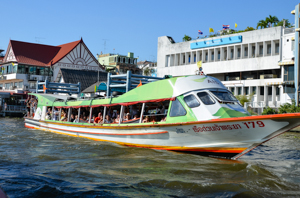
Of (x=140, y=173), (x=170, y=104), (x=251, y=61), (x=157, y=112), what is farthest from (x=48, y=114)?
(x=251, y=61)

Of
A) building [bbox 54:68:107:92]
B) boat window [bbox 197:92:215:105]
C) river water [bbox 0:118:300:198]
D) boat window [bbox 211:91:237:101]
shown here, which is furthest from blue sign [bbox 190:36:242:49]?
boat window [bbox 197:92:215:105]

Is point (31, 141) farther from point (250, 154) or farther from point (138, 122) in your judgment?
point (250, 154)

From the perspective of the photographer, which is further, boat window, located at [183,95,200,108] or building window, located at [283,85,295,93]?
building window, located at [283,85,295,93]

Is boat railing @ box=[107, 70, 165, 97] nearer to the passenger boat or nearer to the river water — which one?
the passenger boat

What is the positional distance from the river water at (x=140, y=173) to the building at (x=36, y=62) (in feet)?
149

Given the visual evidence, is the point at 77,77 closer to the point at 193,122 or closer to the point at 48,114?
the point at 48,114

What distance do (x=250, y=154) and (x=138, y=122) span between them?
4977 mm

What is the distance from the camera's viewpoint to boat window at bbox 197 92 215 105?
11.7 meters

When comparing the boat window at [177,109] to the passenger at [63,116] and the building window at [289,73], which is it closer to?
the passenger at [63,116]

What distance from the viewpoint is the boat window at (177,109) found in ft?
39.1

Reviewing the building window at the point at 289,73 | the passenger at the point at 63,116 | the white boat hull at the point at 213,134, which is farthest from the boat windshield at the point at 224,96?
the building window at the point at 289,73

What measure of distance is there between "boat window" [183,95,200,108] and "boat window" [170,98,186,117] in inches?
10.9

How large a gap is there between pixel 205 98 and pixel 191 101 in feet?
1.75

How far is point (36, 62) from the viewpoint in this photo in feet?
189
